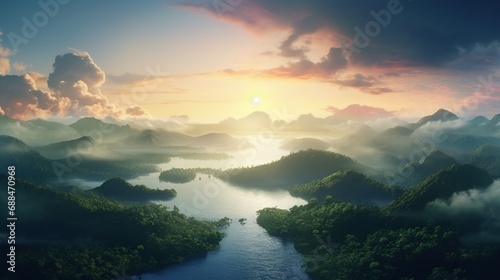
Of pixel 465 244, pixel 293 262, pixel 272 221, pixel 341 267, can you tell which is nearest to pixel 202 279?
pixel 293 262

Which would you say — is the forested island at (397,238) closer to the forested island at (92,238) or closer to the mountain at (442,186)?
the mountain at (442,186)

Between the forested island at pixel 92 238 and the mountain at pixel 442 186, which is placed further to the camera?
the mountain at pixel 442 186

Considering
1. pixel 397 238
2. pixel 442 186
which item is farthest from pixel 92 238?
pixel 442 186

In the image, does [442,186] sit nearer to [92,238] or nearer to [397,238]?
[397,238]

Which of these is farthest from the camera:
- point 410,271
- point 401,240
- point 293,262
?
point 293,262

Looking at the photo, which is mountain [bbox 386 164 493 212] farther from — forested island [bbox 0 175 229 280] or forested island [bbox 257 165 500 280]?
forested island [bbox 0 175 229 280]

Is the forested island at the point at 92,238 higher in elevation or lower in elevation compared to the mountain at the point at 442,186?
lower

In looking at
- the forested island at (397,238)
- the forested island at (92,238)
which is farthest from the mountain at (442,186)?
the forested island at (92,238)

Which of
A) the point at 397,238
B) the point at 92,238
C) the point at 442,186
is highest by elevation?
the point at 442,186

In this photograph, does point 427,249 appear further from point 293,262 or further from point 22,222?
point 22,222
